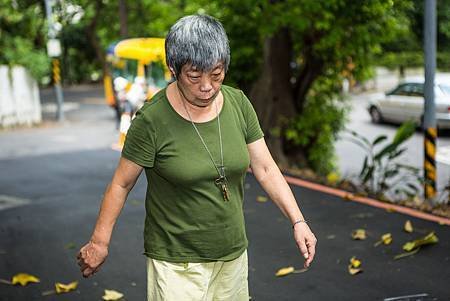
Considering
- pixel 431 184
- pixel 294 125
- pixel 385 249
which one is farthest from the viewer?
pixel 294 125

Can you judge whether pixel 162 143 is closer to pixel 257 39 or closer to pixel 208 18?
pixel 208 18

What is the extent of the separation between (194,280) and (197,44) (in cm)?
92

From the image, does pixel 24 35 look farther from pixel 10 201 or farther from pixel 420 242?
pixel 420 242

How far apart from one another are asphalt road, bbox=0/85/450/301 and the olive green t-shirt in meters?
2.08

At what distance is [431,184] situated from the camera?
7.19 m

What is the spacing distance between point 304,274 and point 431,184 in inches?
113

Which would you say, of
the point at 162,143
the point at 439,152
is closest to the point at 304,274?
the point at 162,143

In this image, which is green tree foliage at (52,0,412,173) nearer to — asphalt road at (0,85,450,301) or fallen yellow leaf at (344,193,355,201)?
asphalt road at (0,85,450,301)

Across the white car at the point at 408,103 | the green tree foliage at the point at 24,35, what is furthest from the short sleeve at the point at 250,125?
the green tree foliage at the point at 24,35

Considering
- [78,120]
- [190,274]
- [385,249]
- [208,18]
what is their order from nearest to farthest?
[208,18] → [190,274] → [385,249] → [78,120]

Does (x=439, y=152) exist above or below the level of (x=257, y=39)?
below

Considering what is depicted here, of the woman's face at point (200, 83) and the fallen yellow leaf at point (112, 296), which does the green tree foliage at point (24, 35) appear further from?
the woman's face at point (200, 83)

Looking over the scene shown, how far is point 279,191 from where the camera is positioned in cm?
268

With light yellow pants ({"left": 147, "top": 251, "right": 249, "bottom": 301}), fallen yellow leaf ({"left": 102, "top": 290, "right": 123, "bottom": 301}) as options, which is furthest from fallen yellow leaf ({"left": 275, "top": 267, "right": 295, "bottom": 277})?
light yellow pants ({"left": 147, "top": 251, "right": 249, "bottom": 301})
